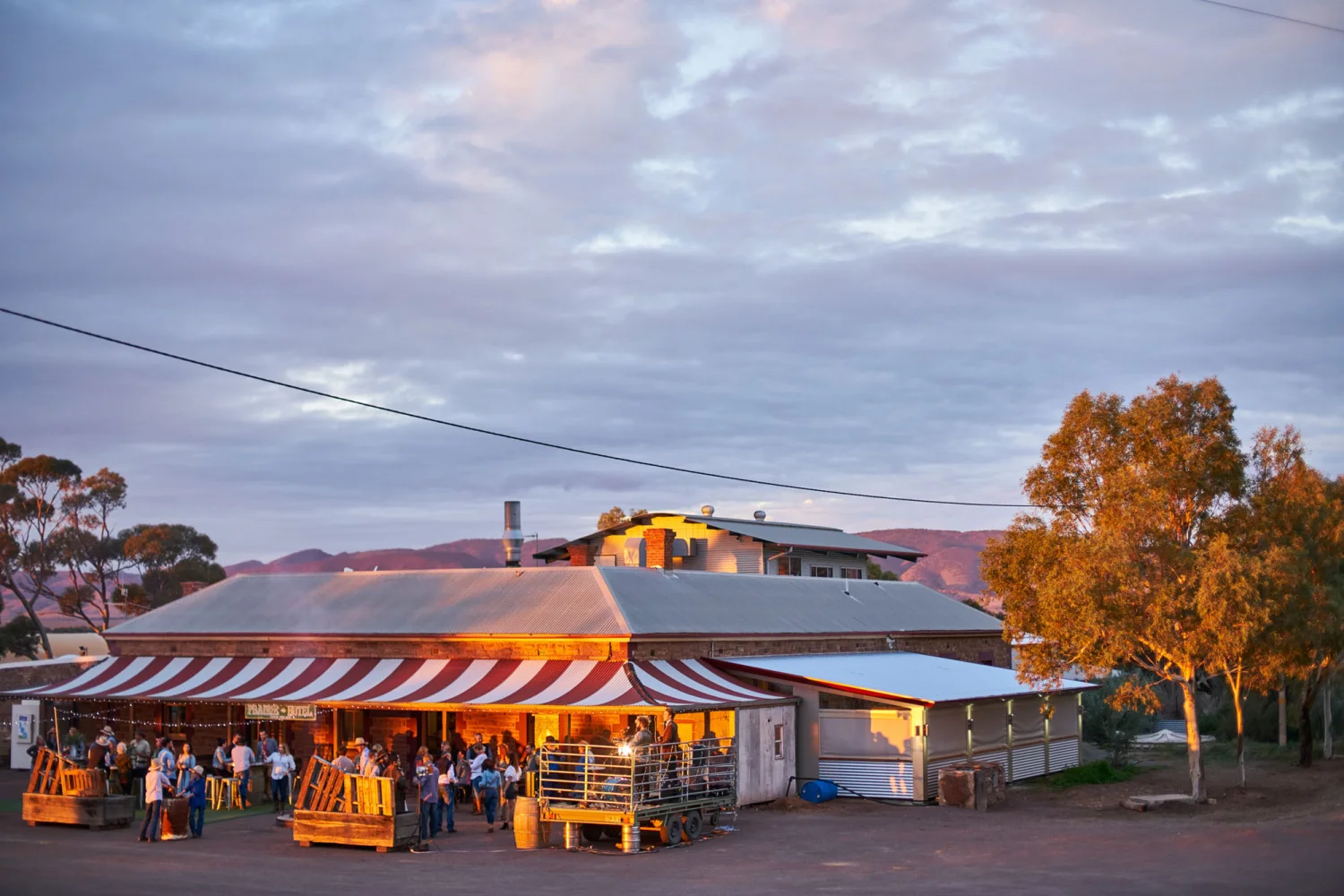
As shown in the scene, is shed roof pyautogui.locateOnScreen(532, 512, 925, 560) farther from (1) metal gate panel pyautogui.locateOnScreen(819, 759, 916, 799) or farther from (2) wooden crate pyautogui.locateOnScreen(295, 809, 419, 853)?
(2) wooden crate pyautogui.locateOnScreen(295, 809, 419, 853)

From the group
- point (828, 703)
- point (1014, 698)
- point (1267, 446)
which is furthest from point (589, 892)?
point (1267, 446)

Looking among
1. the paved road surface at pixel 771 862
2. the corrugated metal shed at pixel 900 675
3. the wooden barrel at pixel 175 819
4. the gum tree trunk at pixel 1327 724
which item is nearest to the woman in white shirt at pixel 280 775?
the paved road surface at pixel 771 862

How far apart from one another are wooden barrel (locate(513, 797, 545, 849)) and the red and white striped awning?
329 cm

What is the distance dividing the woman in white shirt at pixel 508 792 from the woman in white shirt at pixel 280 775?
518cm

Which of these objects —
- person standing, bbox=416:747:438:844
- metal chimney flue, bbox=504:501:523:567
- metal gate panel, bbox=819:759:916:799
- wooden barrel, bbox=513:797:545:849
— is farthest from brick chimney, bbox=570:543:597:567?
wooden barrel, bbox=513:797:545:849

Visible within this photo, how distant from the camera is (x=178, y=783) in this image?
25.1 m

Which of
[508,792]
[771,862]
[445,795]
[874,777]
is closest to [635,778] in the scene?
[771,862]

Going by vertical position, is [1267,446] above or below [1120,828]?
above

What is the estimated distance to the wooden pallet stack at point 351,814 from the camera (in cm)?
2214

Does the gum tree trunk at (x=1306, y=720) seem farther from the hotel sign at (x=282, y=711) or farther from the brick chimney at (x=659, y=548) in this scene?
the hotel sign at (x=282, y=711)

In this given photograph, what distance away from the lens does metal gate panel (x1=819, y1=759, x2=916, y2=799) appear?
29163 millimetres

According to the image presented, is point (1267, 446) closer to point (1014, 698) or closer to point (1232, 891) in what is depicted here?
point (1014, 698)

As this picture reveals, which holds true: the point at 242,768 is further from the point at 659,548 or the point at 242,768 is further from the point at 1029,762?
the point at 1029,762

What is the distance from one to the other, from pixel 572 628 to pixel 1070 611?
10653 millimetres
